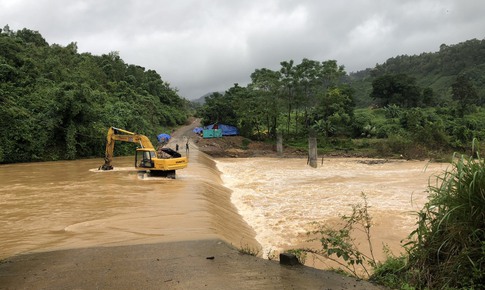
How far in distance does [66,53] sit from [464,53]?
91854mm

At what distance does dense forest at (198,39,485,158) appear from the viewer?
42.9 m

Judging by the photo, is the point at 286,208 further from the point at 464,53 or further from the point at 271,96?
the point at 464,53

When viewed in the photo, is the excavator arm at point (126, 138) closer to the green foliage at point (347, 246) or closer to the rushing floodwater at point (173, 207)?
the rushing floodwater at point (173, 207)

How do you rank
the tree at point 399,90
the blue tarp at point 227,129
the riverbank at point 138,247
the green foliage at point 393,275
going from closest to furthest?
1. the green foliage at point 393,275
2. the riverbank at point 138,247
3. the blue tarp at point 227,129
4. the tree at point 399,90

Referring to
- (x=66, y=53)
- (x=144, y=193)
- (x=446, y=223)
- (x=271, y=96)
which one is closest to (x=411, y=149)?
(x=271, y=96)

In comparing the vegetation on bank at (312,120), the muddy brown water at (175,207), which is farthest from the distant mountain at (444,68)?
the muddy brown water at (175,207)

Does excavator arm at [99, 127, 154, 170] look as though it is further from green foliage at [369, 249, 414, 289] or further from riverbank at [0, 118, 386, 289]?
green foliage at [369, 249, 414, 289]

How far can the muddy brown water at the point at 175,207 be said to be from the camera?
9.66 m

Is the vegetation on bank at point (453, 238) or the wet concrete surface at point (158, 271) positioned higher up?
the vegetation on bank at point (453, 238)

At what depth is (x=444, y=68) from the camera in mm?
90875

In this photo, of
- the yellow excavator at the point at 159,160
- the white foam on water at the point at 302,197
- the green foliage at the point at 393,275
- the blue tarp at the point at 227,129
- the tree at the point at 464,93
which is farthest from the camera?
the tree at the point at 464,93

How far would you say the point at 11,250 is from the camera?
8203 mm

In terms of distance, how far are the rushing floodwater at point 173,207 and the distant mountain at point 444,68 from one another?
65241 millimetres

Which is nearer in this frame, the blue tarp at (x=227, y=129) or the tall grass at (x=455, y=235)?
the tall grass at (x=455, y=235)
